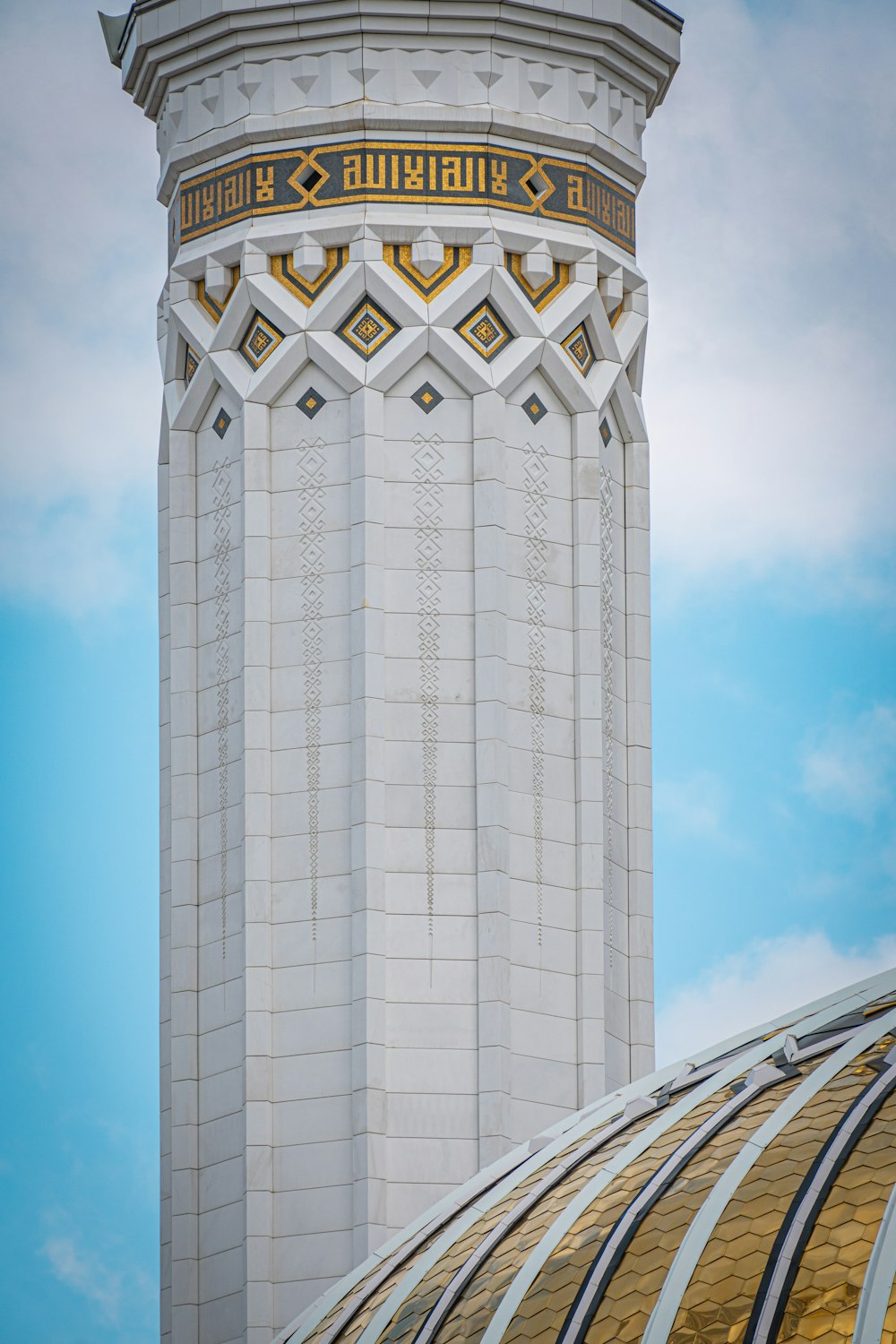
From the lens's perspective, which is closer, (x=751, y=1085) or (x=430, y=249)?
(x=751, y=1085)

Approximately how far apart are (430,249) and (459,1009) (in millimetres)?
7566

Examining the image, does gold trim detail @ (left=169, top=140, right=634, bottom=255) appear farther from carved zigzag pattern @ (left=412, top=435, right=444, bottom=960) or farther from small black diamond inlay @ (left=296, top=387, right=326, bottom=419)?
carved zigzag pattern @ (left=412, top=435, right=444, bottom=960)

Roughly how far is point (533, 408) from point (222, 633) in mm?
3878

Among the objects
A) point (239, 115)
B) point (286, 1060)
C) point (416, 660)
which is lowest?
point (286, 1060)

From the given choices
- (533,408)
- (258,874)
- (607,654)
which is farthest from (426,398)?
(258,874)

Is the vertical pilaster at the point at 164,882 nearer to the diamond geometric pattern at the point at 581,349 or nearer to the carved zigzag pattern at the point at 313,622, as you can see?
the carved zigzag pattern at the point at 313,622

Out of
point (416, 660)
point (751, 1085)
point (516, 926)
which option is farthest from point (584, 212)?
point (751, 1085)

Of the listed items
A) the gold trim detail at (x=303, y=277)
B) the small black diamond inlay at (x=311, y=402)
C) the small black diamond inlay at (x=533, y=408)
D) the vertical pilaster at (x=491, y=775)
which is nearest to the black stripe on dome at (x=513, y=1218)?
the vertical pilaster at (x=491, y=775)

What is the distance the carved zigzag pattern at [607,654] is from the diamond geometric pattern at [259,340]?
11.8ft

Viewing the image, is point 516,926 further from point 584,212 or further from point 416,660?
point 584,212

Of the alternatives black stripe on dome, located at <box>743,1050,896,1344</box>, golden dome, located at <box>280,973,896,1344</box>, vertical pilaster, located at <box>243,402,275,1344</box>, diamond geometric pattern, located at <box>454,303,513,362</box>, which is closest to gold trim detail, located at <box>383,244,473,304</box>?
diamond geometric pattern, located at <box>454,303,513,362</box>

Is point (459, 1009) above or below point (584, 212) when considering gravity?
below

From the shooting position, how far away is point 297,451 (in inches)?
1478

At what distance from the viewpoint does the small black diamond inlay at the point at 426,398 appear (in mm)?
37375
